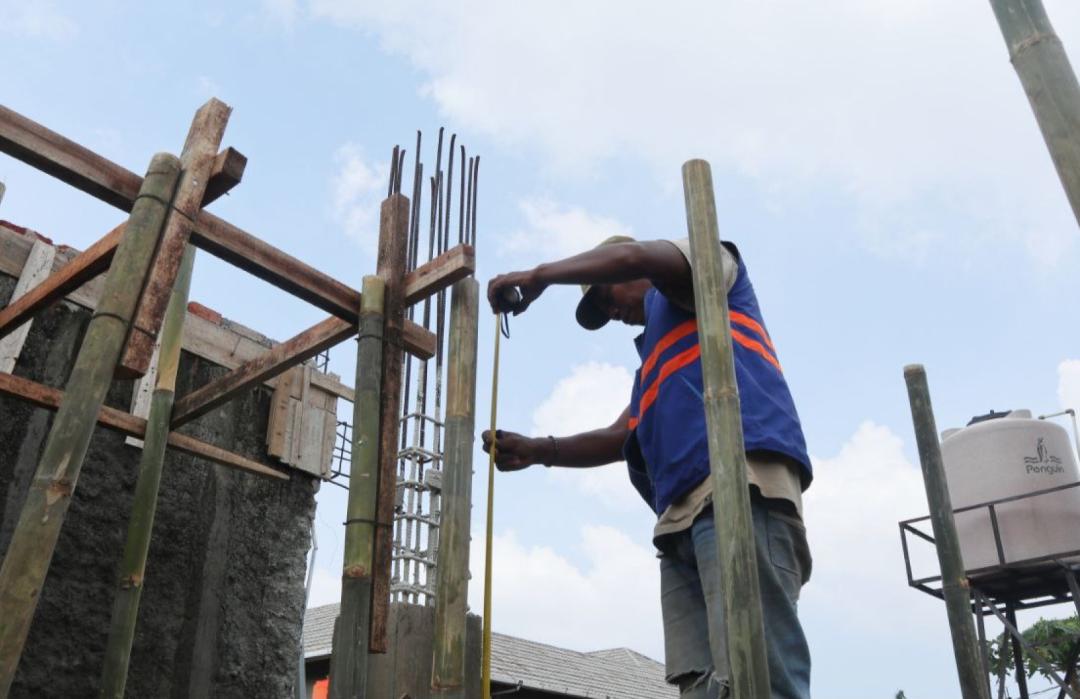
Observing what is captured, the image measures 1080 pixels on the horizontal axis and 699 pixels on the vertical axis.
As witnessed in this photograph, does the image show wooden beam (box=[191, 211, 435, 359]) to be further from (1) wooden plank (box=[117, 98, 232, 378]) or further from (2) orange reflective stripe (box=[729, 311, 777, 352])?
(2) orange reflective stripe (box=[729, 311, 777, 352])

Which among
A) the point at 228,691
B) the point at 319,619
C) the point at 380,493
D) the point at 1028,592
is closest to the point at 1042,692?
the point at 1028,592

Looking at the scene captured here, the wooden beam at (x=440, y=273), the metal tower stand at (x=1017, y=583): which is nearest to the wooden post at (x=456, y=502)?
the wooden beam at (x=440, y=273)

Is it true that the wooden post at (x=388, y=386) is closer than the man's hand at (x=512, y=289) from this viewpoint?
No

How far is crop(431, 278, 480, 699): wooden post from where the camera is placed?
9.22 feet

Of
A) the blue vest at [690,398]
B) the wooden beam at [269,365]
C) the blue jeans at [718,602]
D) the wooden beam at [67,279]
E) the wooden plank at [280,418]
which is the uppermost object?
the wooden plank at [280,418]

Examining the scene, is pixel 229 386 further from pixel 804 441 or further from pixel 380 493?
pixel 804 441

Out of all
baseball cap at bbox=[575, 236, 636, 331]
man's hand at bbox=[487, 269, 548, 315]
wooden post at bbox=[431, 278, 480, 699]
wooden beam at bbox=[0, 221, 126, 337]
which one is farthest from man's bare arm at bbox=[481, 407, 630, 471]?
wooden beam at bbox=[0, 221, 126, 337]

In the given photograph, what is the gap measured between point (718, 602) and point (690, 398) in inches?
21.9

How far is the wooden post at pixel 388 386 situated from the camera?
3.14 metres

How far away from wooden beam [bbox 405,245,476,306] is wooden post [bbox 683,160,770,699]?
3.65ft

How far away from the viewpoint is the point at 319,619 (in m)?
15.5

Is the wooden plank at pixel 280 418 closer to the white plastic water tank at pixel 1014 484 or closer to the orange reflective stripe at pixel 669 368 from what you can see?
the orange reflective stripe at pixel 669 368

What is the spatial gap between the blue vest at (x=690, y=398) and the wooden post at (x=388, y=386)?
0.82 meters

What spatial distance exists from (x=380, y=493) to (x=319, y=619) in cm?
1319
